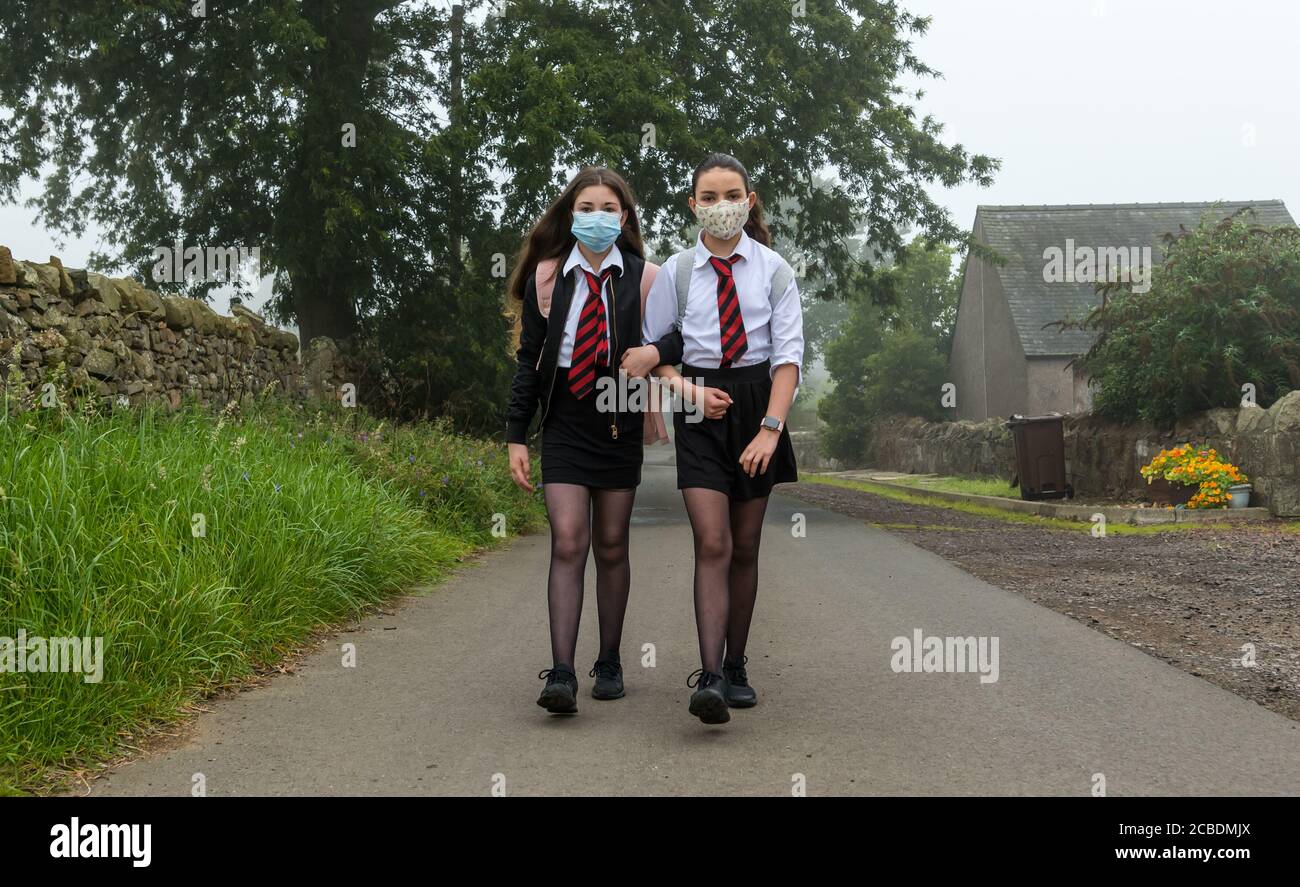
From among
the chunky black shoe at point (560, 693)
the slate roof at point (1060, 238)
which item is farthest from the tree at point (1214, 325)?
the chunky black shoe at point (560, 693)

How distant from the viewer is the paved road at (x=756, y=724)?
11.8 ft

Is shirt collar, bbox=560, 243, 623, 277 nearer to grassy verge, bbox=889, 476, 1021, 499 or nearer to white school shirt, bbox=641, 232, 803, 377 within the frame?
white school shirt, bbox=641, 232, 803, 377

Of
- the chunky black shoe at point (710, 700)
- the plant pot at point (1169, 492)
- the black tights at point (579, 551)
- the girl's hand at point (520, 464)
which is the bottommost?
the chunky black shoe at point (710, 700)

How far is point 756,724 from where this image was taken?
4289 millimetres

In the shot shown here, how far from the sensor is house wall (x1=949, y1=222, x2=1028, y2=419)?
30422 millimetres

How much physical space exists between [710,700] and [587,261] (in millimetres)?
1854

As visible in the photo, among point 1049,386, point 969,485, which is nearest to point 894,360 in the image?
point 1049,386

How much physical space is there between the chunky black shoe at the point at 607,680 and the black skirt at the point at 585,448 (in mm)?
801

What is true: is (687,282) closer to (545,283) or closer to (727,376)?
(727,376)

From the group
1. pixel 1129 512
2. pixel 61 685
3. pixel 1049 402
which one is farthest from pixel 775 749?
pixel 1049 402

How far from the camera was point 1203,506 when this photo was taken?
13828 mm

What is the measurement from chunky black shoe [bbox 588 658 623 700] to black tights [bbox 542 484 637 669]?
200mm

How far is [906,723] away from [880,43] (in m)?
13.8
